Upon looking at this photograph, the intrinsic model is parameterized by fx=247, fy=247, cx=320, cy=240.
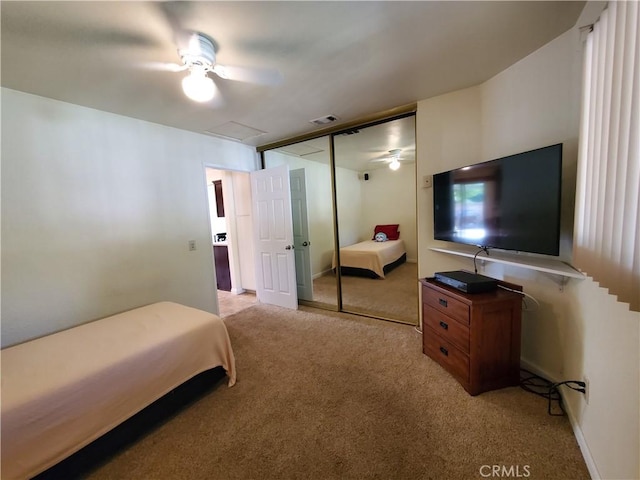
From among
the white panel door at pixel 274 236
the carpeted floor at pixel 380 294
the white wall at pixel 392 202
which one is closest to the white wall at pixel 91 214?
the white panel door at pixel 274 236

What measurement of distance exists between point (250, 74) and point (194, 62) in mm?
395

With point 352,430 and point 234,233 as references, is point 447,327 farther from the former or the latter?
point 234,233

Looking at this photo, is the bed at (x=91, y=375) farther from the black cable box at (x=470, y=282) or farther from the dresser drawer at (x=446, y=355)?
the black cable box at (x=470, y=282)

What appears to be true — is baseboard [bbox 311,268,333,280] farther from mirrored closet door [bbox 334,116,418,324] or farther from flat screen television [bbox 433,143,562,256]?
flat screen television [bbox 433,143,562,256]

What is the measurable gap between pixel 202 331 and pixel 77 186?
1.72m

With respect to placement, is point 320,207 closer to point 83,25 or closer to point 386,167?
point 386,167

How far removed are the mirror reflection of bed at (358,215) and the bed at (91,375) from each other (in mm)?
2019

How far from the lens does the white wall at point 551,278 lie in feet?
3.39

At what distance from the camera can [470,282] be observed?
183 cm

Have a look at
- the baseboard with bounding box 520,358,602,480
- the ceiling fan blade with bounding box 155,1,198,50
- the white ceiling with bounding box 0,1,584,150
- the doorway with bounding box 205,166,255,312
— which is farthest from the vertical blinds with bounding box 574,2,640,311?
the doorway with bounding box 205,166,255,312

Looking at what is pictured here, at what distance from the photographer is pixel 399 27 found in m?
1.45

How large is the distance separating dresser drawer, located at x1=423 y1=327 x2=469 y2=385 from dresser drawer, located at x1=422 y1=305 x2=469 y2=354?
0.15ft

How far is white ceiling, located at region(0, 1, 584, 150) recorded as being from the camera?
1283 millimetres

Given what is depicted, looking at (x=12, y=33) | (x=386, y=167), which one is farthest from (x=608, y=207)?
(x=386, y=167)
